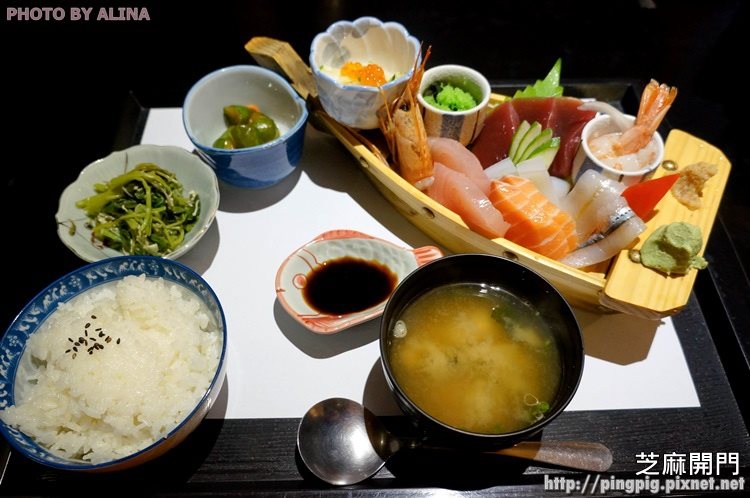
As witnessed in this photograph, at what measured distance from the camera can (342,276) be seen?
179 cm

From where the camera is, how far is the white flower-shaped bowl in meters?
1.86

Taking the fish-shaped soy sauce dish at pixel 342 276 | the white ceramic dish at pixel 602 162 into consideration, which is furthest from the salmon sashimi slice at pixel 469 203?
the white ceramic dish at pixel 602 162

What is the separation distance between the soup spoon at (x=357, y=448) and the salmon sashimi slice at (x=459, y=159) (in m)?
0.91

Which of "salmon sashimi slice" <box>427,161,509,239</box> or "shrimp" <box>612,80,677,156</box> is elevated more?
"shrimp" <box>612,80,677,156</box>

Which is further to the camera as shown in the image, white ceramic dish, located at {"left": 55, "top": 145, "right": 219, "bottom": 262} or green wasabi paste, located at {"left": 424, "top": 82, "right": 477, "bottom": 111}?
green wasabi paste, located at {"left": 424, "top": 82, "right": 477, "bottom": 111}

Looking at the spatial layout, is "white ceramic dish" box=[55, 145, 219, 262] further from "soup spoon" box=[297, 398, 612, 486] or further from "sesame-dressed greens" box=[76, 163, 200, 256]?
"soup spoon" box=[297, 398, 612, 486]

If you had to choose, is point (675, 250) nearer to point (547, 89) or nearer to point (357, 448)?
point (547, 89)

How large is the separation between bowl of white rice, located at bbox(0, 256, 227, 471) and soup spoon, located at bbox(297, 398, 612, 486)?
0.33 metres

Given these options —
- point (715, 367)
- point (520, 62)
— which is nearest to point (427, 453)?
point (715, 367)

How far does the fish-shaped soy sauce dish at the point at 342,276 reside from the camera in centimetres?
167

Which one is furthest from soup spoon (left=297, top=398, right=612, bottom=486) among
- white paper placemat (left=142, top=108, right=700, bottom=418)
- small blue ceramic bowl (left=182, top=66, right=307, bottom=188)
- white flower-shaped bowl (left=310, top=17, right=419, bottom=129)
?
white flower-shaped bowl (left=310, top=17, right=419, bottom=129)

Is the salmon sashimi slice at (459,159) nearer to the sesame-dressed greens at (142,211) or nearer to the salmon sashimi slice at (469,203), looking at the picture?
the salmon sashimi slice at (469,203)

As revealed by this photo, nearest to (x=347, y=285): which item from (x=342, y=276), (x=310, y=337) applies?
(x=342, y=276)

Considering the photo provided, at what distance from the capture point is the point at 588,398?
1621 mm
